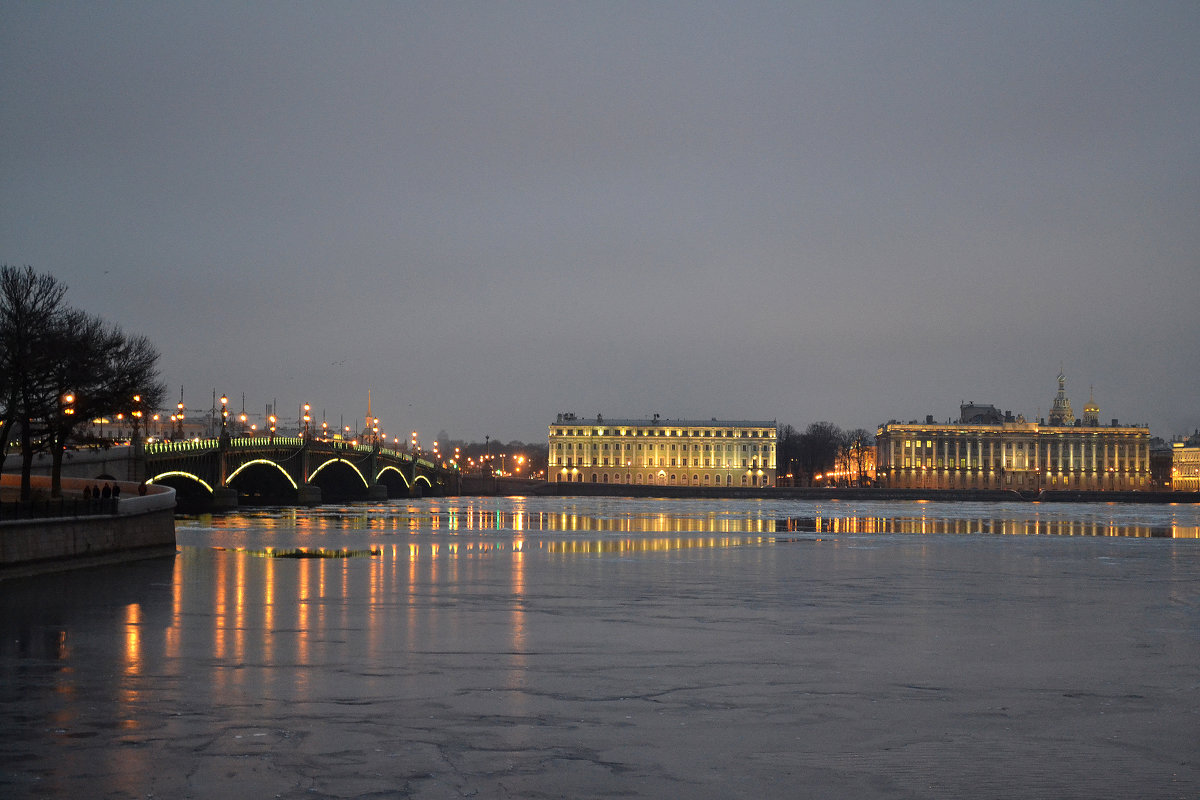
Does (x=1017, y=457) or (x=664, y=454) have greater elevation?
(x=664, y=454)

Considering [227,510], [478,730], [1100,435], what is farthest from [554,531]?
[1100,435]

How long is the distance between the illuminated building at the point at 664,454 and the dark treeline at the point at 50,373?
135 meters

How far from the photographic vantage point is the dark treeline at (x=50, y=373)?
37.8 m

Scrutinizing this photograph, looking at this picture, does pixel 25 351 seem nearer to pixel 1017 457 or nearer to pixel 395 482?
pixel 395 482

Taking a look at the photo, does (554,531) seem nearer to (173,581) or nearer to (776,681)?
(173,581)

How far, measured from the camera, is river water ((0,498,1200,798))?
11.3m

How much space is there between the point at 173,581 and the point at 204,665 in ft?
41.2

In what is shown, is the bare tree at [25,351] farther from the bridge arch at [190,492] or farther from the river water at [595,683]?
the bridge arch at [190,492]

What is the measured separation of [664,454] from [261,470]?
100001mm

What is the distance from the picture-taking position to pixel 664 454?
182m

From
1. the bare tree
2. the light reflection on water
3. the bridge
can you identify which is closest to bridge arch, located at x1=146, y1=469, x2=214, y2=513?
the bridge

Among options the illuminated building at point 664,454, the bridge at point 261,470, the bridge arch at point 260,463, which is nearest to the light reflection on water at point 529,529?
the bridge arch at point 260,463

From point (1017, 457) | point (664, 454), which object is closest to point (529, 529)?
point (664, 454)

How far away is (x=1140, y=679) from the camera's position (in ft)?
54.3
